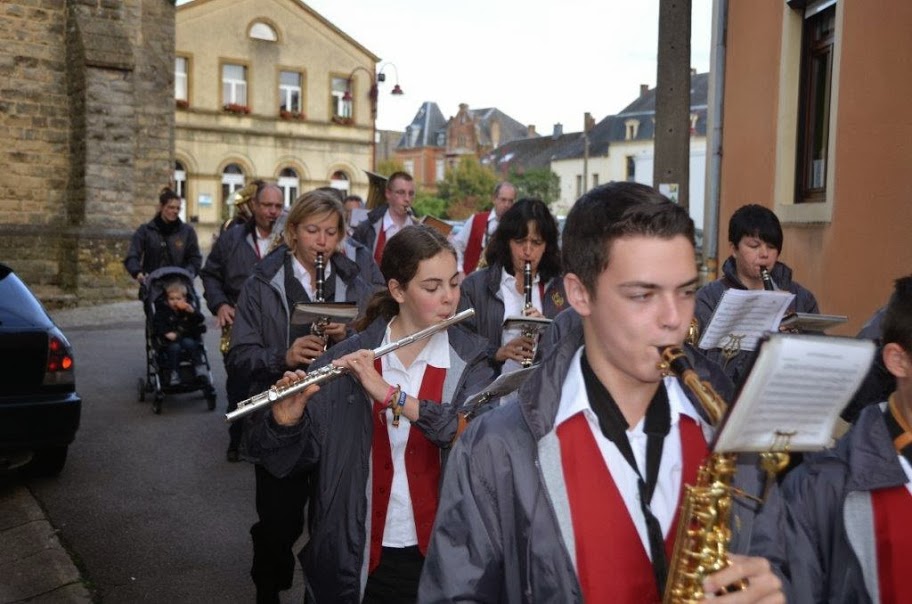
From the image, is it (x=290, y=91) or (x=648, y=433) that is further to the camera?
(x=290, y=91)

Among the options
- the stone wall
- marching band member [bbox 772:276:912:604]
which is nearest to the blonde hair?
marching band member [bbox 772:276:912:604]

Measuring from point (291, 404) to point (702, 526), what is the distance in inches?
72.5

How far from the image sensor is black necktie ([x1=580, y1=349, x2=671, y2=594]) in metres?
1.98

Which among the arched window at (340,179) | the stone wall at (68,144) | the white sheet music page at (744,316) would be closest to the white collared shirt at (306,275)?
the white sheet music page at (744,316)

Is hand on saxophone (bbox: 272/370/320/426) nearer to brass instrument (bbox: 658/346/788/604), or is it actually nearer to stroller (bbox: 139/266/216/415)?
brass instrument (bbox: 658/346/788/604)

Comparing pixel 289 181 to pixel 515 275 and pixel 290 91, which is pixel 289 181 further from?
pixel 515 275

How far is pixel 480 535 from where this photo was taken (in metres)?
2.01

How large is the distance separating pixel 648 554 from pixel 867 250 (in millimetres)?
5619

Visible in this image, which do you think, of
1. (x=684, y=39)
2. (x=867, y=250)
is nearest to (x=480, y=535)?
(x=867, y=250)

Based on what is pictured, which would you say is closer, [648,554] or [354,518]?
[648,554]

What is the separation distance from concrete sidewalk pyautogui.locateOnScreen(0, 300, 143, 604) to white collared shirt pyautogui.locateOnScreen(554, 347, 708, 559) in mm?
3701

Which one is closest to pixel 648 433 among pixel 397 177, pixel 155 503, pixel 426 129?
pixel 155 503

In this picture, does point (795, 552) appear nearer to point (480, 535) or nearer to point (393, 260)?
point (480, 535)

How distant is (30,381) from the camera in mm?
6387
